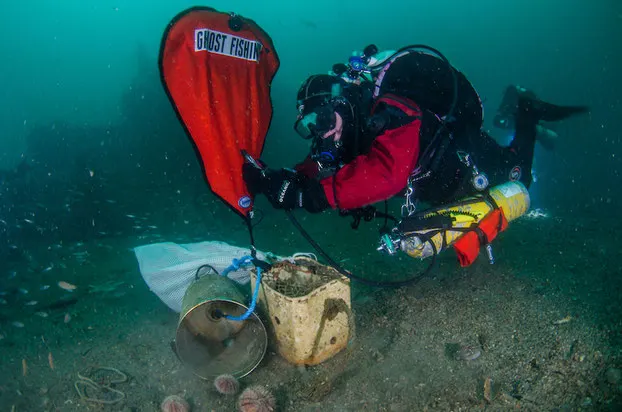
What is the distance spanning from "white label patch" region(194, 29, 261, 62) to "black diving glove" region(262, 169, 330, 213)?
54.7 inches

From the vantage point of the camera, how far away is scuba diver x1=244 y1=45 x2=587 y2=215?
136 inches

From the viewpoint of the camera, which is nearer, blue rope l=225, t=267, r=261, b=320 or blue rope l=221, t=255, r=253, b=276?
blue rope l=225, t=267, r=261, b=320

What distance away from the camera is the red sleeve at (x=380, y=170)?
3.37 metres

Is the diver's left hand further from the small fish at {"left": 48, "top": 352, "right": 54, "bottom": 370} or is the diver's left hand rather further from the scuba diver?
the small fish at {"left": 48, "top": 352, "right": 54, "bottom": 370}

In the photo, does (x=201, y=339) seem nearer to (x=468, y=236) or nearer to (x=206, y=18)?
(x=468, y=236)

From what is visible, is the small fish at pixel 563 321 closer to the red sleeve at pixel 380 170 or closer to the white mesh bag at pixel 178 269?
the red sleeve at pixel 380 170

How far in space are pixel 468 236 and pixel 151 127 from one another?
53.7 feet

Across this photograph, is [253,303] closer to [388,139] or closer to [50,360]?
[388,139]

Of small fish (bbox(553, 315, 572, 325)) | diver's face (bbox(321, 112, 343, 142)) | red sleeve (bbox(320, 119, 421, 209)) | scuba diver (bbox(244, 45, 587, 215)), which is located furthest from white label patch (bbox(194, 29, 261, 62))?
small fish (bbox(553, 315, 572, 325))

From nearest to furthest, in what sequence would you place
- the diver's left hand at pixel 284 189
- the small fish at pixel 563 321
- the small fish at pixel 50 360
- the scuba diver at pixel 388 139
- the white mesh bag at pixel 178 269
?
the scuba diver at pixel 388 139
the small fish at pixel 563 321
the diver's left hand at pixel 284 189
the small fish at pixel 50 360
the white mesh bag at pixel 178 269

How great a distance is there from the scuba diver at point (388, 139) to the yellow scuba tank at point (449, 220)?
0.68 feet

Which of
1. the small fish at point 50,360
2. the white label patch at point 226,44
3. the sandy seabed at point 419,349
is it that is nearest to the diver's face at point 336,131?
the white label patch at point 226,44

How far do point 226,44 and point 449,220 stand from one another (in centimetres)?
297

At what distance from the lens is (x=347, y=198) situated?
3586mm
